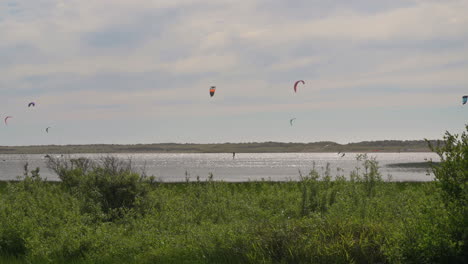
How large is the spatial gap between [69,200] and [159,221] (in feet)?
22.2

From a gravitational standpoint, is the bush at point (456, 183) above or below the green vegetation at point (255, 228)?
above

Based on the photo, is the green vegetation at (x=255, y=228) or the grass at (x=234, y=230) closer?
the green vegetation at (x=255, y=228)

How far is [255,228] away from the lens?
1220 centimetres

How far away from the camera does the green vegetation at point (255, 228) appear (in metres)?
8.93

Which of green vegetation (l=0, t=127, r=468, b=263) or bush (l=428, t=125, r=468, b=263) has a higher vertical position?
bush (l=428, t=125, r=468, b=263)

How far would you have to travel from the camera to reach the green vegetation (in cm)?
893

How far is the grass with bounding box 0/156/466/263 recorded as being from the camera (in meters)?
9.29

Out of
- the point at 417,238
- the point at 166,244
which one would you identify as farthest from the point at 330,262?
the point at 166,244

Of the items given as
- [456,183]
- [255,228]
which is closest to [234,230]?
[255,228]

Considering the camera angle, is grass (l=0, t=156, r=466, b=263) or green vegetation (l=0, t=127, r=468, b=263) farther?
grass (l=0, t=156, r=466, b=263)

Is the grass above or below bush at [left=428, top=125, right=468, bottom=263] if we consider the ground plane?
below

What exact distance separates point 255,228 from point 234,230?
1.90 feet

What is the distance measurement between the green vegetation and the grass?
0.02 metres

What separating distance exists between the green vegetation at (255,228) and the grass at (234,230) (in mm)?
24
